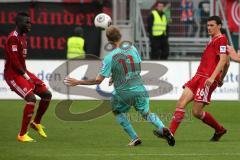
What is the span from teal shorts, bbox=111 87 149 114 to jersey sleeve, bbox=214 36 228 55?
1594mm

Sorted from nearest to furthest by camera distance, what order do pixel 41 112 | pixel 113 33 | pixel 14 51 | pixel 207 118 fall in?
pixel 113 33
pixel 14 51
pixel 207 118
pixel 41 112

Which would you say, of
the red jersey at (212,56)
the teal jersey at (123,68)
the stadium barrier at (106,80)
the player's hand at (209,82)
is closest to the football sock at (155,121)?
the teal jersey at (123,68)

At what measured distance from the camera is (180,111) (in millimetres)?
14352

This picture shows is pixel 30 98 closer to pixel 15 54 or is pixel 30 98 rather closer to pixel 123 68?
pixel 15 54

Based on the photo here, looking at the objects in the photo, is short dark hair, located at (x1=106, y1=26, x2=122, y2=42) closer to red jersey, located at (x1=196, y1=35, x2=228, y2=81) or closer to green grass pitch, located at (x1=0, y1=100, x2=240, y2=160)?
green grass pitch, located at (x1=0, y1=100, x2=240, y2=160)

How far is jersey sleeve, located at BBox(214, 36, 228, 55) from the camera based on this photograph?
14.2 meters

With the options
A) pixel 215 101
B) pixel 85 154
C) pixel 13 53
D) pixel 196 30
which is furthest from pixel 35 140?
pixel 196 30

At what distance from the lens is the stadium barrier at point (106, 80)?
24.0m

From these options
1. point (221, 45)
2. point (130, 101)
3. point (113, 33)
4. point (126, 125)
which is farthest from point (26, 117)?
point (221, 45)

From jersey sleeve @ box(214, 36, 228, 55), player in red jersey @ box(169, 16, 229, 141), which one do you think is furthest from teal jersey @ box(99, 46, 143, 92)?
jersey sleeve @ box(214, 36, 228, 55)

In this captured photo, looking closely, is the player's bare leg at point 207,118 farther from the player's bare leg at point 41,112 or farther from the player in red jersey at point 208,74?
the player's bare leg at point 41,112

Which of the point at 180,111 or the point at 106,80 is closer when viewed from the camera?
the point at 180,111

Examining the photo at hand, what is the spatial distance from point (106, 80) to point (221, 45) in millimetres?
10174

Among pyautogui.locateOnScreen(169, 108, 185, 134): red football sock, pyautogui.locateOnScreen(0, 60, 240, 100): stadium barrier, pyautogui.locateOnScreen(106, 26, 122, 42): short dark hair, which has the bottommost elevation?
pyautogui.locateOnScreen(0, 60, 240, 100): stadium barrier
